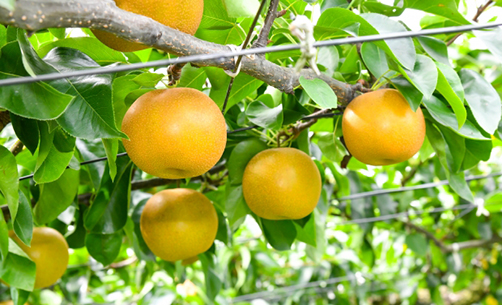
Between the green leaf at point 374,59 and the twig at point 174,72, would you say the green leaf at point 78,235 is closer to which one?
the twig at point 174,72

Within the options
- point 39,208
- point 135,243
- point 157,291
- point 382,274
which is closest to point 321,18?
point 39,208

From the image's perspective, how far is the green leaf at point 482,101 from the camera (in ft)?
2.97

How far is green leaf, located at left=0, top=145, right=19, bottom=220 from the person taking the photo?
76 cm

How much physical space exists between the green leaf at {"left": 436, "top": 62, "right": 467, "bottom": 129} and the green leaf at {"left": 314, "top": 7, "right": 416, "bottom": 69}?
0.28 feet

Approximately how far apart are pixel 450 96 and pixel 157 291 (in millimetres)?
1406

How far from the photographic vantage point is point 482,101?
0.96 meters

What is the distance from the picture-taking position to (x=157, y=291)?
1.80 meters

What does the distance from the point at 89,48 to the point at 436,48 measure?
2.37 feet

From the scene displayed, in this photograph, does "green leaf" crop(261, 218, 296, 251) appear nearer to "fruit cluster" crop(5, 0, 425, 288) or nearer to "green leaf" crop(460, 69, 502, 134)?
"fruit cluster" crop(5, 0, 425, 288)

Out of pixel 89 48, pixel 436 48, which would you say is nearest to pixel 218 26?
pixel 89 48

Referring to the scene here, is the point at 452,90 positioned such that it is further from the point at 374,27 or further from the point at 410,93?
the point at 374,27

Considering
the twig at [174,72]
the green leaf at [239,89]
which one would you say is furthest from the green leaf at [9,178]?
the green leaf at [239,89]

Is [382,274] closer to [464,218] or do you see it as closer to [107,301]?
[464,218]

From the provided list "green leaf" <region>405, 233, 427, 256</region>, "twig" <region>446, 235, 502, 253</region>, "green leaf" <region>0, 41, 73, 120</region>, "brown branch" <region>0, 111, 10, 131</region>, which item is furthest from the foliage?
"twig" <region>446, 235, 502, 253</region>
